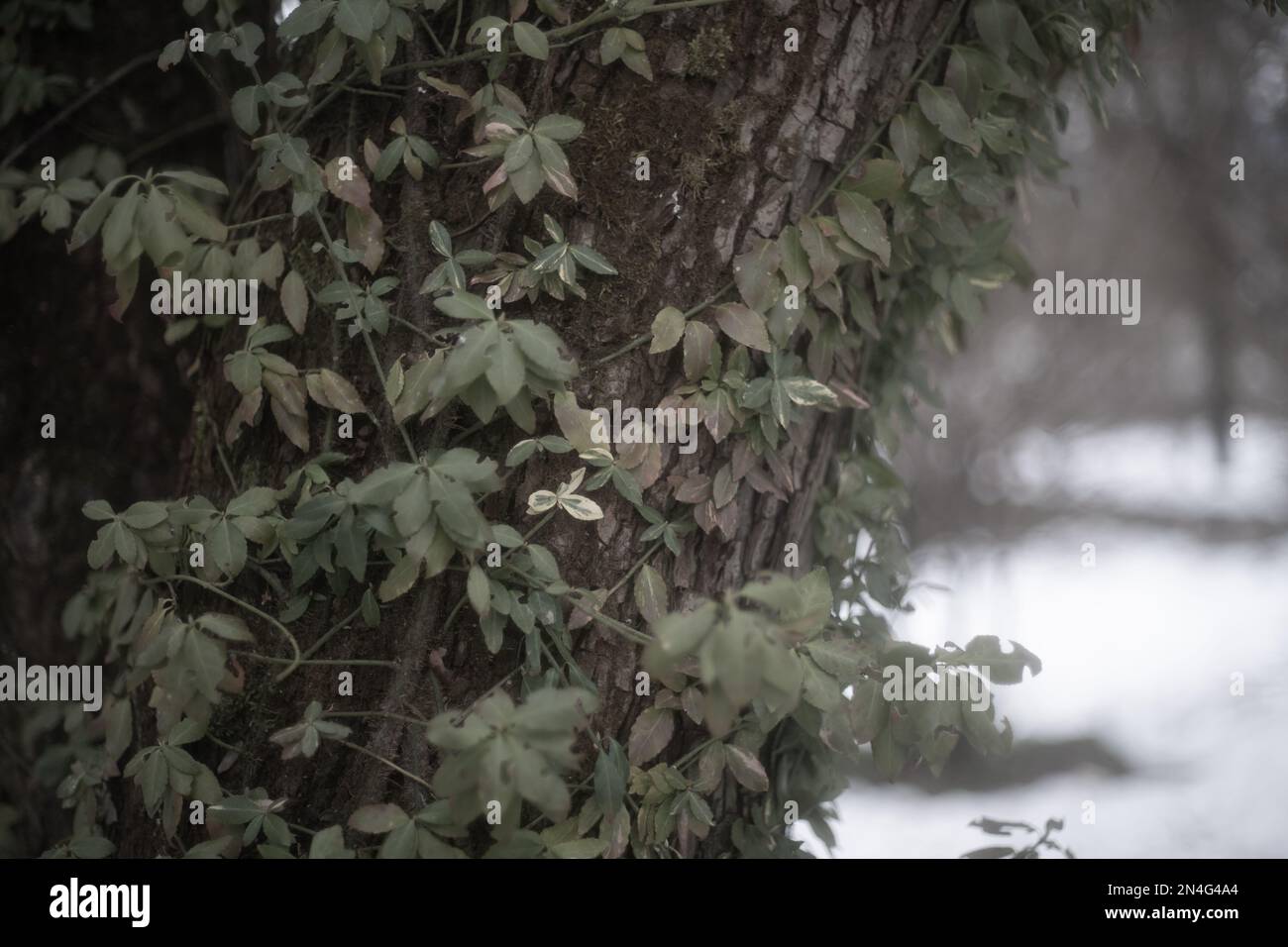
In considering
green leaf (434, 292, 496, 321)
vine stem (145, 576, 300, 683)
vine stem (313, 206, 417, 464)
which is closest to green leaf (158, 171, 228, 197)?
vine stem (313, 206, 417, 464)

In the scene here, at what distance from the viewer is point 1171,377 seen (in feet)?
14.1

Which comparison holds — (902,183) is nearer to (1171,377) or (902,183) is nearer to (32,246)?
(32,246)

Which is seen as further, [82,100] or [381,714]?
[82,100]

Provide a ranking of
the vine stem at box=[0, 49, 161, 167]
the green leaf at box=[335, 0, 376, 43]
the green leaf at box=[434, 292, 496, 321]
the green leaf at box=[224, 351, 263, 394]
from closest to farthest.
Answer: the green leaf at box=[434, 292, 496, 321] < the green leaf at box=[335, 0, 376, 43] < the green leaf at box=[224, 351, 263, 394] < the vine stem at box=[0, 49, 161, 167]

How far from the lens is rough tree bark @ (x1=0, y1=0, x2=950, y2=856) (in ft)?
4.43

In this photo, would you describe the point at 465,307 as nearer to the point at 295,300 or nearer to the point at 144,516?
the point at 295,300

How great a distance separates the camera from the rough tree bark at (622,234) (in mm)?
1351

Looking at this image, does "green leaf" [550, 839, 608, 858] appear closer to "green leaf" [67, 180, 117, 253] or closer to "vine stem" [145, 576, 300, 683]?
"vine stem" [145, 576, 300, 683]

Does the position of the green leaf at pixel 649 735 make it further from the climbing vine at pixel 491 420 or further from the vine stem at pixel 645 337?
the vine stem at pixel 645 337

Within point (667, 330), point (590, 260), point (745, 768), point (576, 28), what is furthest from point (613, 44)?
point (745, 768)

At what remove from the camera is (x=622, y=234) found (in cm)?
137

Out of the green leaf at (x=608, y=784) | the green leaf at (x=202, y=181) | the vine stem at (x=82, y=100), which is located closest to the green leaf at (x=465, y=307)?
the green leaf at (x=202, y=181)

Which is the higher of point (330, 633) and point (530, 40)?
point (530, 40)
